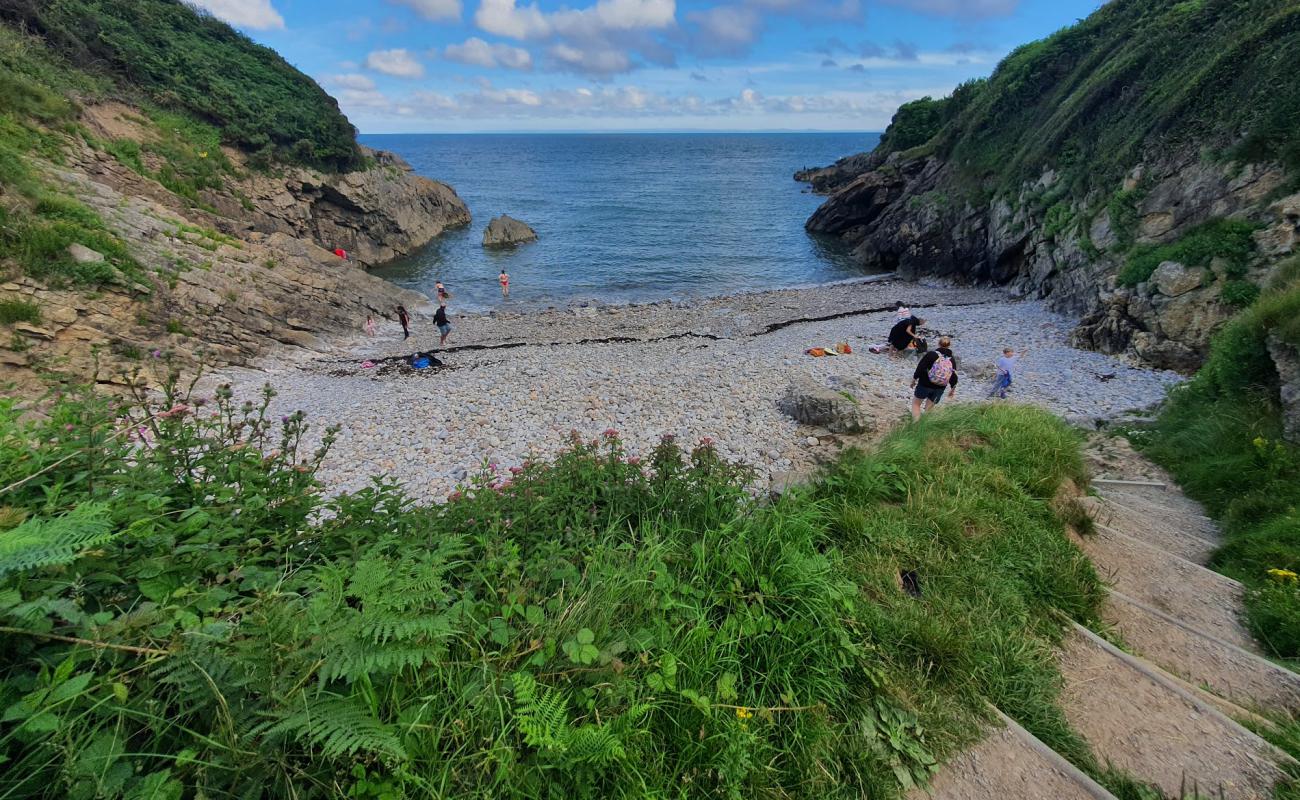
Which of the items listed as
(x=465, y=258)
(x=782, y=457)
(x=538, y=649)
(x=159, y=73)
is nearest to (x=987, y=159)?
(x=782, y=457)

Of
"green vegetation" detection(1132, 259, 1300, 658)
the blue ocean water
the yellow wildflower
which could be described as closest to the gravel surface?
"green vegetation" detection(1132, 259, 1300, 658)

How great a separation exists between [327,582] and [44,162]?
2695 cm

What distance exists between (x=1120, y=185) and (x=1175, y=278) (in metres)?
7.01

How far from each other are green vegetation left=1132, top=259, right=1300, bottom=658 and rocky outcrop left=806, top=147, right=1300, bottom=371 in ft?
13.9

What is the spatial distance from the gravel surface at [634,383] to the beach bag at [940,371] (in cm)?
175

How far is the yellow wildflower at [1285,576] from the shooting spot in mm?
4598

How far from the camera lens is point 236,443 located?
3867mm

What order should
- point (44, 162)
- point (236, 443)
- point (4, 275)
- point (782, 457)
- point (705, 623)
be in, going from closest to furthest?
1. point (705, 623)
2. point (236, 443)
3. point (782, 457)
4. point (4, 275)
5. point (44, 162)

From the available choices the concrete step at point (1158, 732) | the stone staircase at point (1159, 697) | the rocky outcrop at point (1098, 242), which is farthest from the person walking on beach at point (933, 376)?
the rocky outcrop at point (1098, 242)

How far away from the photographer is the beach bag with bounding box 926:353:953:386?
10758 mm

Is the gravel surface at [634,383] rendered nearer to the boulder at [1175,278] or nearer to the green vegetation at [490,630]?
the boulder at [1175,278]

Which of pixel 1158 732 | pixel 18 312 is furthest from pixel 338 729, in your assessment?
pixel 18 312

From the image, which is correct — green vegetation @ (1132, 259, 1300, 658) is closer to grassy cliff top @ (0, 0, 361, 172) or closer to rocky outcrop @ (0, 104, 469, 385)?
rocky outcrop @ (0, 104, 469, 385)

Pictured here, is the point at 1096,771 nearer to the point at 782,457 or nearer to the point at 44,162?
the point at 782,457
